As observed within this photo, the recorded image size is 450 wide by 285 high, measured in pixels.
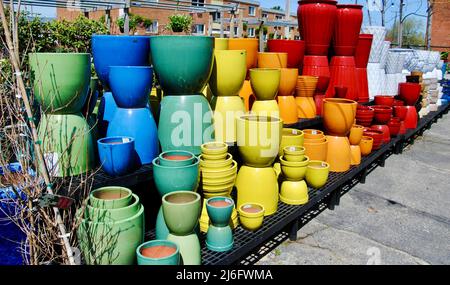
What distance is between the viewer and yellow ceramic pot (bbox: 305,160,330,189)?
7.59ft

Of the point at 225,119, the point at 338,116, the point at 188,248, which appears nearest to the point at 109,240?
the point at 188,248

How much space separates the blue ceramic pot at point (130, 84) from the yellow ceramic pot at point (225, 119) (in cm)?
54

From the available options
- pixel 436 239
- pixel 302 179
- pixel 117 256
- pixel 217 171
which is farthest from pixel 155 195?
pixel 436 239

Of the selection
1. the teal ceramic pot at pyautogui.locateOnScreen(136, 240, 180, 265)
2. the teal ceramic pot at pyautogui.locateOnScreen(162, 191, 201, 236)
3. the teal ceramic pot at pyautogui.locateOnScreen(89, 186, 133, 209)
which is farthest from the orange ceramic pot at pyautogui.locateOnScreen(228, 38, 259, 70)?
the teal ceramic pot at pyautogui.locateOnScreen(136, 240, 180, 265)

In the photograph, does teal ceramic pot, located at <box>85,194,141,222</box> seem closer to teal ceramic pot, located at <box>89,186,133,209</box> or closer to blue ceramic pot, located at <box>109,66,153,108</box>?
teal ceramic pot, located at <box>89,186,133,209</box>

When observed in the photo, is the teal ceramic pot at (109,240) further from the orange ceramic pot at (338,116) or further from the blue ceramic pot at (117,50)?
the orange ceramic pot at (338,116)

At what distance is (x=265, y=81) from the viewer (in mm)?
2234

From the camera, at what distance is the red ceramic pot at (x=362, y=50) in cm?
346

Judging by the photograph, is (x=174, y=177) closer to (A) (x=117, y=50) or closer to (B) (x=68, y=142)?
(B) (x=68, y=142)

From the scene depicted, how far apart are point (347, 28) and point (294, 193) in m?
1.80

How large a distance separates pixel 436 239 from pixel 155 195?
5.58 feet

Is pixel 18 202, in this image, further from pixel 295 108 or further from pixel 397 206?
pixel 397 206

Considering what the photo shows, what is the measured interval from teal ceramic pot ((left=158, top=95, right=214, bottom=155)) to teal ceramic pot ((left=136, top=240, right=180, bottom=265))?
62 cm
